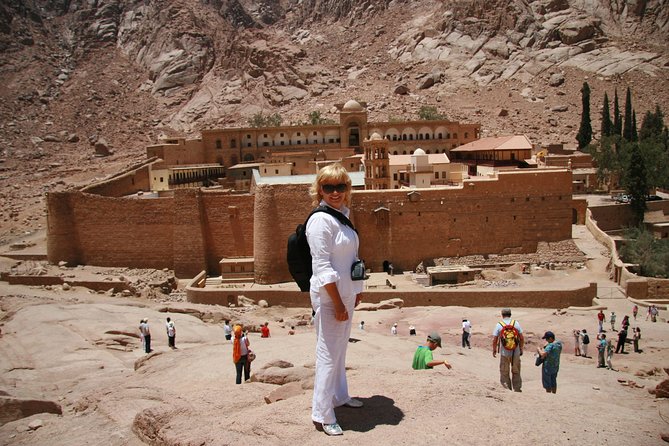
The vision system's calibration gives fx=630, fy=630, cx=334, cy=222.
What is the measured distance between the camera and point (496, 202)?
24859mm

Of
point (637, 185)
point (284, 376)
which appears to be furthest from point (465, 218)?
point (284, 376)

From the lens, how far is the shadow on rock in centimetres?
551

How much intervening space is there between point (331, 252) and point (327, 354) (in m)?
0.91

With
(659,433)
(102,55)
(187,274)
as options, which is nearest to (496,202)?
(187,274)

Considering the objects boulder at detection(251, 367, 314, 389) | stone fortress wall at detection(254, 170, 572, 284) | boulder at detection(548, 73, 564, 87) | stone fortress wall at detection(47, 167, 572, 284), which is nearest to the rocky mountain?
boulder at detection(548, 73, 564, 87)

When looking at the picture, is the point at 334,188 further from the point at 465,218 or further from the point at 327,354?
the point at 465,218

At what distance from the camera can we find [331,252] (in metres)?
5.41

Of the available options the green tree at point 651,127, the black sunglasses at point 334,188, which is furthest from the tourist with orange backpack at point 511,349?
the green tree at point 651,127

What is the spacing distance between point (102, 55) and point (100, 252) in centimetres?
Result: 5603

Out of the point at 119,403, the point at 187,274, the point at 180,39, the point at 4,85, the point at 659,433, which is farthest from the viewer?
the point at 180,39

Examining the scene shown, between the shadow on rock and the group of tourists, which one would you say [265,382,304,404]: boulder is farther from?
the group of tourists

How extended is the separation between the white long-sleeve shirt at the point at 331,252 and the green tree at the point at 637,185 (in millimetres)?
28904

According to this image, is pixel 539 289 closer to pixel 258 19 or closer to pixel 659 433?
pixel 659 433

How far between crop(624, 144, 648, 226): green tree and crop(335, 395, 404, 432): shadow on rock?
28442 mm
